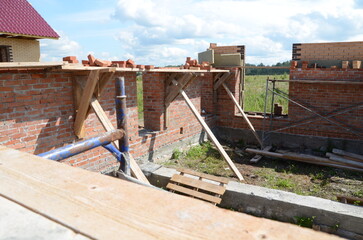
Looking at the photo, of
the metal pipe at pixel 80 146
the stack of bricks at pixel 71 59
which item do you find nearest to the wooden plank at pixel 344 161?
the metal pipe at pixel 80 146

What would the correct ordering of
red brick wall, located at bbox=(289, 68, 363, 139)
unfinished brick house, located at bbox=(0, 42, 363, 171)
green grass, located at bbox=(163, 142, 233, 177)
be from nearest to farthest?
unfinished brick house, located at bbox=(0, 42, 363, 171) < green grass, located at bbox=(163, 142, 233, 177) < red brick wall, located at bbox=(289, 68, 363, 139)

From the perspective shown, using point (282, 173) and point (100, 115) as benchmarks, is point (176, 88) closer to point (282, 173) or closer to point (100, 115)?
point (100, 115)

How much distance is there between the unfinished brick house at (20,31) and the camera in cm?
1408

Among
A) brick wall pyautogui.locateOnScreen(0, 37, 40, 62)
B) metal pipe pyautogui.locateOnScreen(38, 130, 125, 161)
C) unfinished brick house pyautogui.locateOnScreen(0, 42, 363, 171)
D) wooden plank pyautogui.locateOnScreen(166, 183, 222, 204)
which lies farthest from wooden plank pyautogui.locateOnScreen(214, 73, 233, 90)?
brick wall pyautogui.locateOnScreen(0, 37, 40, 62)

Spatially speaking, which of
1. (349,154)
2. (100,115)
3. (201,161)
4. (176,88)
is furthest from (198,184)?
(349,154)

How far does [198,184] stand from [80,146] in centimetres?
265

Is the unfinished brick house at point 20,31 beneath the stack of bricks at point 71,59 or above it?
above

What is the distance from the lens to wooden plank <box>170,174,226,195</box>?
14.9 ft

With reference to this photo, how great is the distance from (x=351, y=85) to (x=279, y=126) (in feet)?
7.21

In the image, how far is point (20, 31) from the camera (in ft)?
46.7

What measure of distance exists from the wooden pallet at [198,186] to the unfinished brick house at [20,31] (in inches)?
495

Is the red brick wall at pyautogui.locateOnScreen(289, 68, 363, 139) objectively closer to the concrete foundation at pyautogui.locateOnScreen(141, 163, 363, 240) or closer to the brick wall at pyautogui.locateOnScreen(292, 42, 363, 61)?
the brick wall at pyautogui.locateOnScreen(292, 42, 363, 61)

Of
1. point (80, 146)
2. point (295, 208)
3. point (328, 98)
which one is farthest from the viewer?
point (328, 98)

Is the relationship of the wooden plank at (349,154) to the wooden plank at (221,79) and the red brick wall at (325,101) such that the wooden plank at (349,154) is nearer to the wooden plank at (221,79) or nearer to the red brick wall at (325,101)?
the red brick wall at (325,101)
